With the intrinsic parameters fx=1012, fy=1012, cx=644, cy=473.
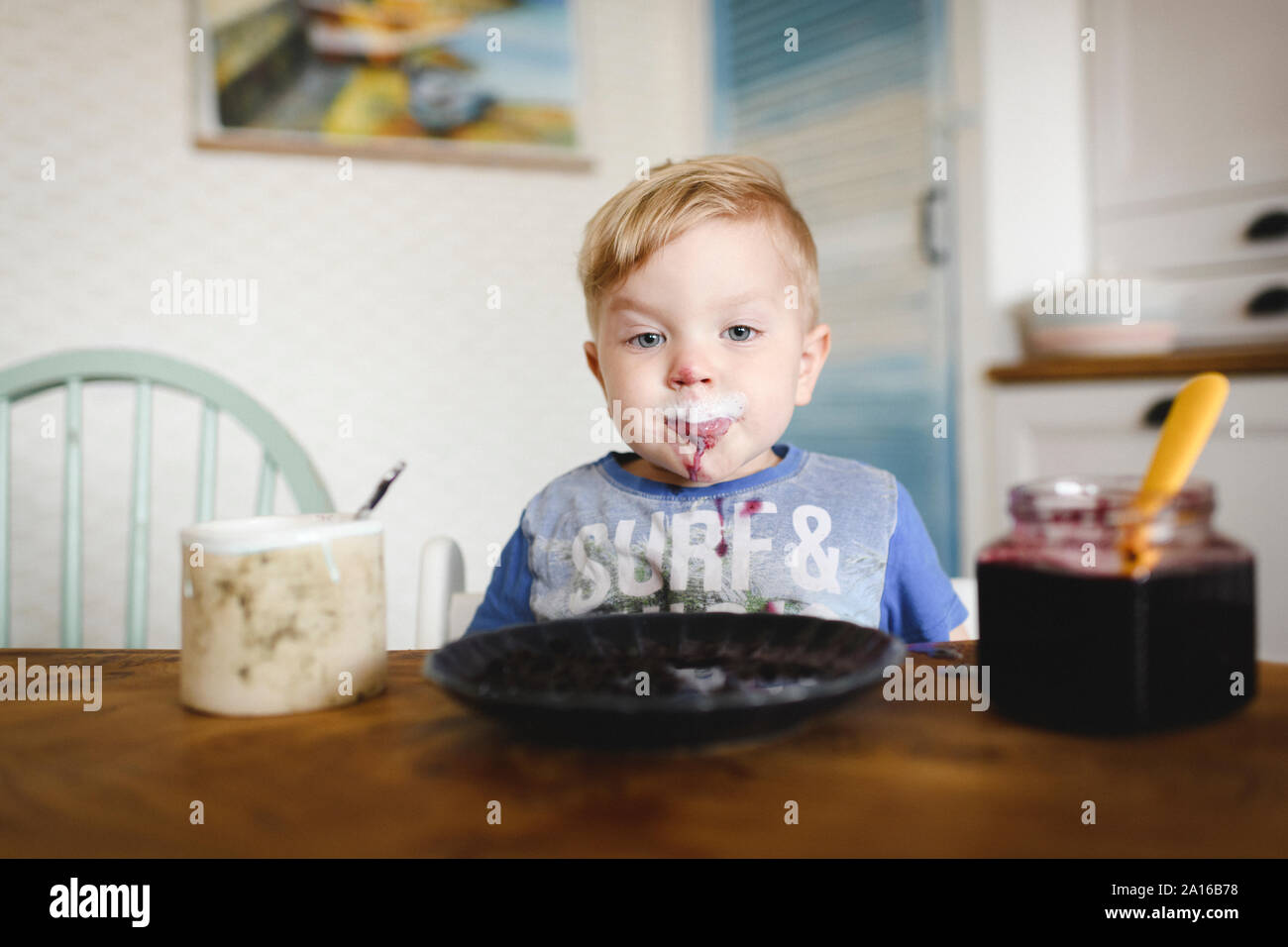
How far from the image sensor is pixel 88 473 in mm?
2352

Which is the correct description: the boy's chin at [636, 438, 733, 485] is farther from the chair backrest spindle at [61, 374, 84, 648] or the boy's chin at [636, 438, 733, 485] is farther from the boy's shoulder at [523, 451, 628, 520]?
the chair backrest spindle at [61, 374, 84, 648]

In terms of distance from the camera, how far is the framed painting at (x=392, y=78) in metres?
2.46

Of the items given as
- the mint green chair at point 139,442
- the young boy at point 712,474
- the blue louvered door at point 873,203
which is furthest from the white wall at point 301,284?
the young boy at point 712,474

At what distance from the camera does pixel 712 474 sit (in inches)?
Answer: 38.9

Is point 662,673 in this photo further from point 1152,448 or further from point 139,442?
point 1152,448

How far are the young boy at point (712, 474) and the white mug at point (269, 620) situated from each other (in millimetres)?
381

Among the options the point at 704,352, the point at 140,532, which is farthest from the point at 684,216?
the point at 140,532

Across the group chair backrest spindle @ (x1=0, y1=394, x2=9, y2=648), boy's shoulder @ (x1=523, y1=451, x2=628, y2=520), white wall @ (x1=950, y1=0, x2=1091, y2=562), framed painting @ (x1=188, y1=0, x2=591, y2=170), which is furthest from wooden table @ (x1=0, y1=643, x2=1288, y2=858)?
framed painting @ (x1=188, y1=0, x2=591, y2=170)

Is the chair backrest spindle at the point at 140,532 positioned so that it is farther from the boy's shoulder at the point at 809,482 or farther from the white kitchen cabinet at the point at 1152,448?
the white kitchen cabinet at the point at 1152,448

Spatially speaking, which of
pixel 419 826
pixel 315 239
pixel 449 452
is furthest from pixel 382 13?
pixel 419 826

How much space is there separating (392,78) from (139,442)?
1593 millimetres

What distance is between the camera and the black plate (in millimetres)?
462

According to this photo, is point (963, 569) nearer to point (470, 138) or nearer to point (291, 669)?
point (470, 138)

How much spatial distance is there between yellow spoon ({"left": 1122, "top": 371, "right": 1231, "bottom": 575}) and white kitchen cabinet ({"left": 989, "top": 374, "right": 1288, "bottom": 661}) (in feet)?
4.29
